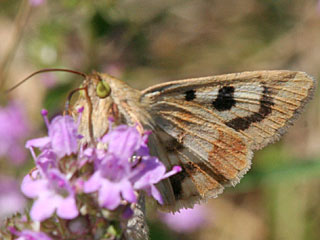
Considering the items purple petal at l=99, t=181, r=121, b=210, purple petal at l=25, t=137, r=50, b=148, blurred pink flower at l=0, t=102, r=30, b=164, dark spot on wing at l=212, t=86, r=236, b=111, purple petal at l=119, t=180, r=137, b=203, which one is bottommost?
blurred pink flower at l=0, t=102, r=30, b=164

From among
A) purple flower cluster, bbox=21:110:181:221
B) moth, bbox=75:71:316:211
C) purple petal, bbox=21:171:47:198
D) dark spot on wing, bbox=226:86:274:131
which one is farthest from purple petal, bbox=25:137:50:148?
dark spot on wing, bbox=226:86:274:131

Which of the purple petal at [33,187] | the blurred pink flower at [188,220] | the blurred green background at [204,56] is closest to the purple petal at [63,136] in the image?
the purple petal at [33,187]

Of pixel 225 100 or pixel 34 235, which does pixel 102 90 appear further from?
pixel 34 235

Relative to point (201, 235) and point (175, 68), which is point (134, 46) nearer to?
point (175, 68)

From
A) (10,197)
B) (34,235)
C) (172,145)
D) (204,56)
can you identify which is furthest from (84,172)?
(204,56)

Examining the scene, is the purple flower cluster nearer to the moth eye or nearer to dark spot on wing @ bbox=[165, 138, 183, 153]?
the moth eye

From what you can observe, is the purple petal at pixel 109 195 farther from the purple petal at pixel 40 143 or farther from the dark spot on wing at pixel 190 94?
the dark spot on wing at pixel 190 94
